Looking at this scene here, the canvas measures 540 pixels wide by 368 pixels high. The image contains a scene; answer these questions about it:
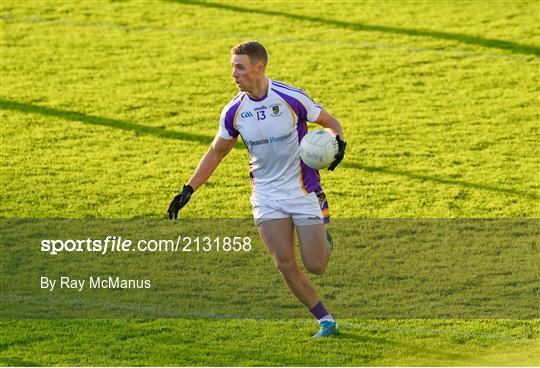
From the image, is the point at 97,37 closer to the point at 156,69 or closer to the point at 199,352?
the point at 156,69

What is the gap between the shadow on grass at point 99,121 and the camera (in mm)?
16312

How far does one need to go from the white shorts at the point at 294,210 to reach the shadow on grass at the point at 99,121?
6126 mm

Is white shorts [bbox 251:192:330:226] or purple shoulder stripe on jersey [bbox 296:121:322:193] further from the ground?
purple shoulder stripe on jersey [bbox 296:121:322:193]

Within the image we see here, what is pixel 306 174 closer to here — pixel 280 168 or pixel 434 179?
pixel 280 168

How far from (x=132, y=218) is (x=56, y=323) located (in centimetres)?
298

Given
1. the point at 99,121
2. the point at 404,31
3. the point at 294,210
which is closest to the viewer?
the point at 294,210

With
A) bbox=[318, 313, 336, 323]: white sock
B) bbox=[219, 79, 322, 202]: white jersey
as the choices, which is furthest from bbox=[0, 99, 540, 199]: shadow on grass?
bbox=[219, 79, 322, 202]: white jersey

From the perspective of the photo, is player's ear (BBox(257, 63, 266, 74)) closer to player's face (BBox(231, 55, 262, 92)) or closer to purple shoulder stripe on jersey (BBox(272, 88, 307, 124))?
player's face (BBox(231, 55, 262, 92))

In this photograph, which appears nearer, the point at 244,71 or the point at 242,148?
the point at 244,71

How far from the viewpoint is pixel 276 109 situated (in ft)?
32.8

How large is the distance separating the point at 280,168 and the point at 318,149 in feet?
1.53

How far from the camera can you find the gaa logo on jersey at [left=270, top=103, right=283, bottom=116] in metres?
9.99

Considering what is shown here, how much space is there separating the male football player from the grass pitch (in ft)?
2.96

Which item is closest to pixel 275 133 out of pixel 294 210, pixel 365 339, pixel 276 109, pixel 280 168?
pixel 276 109
